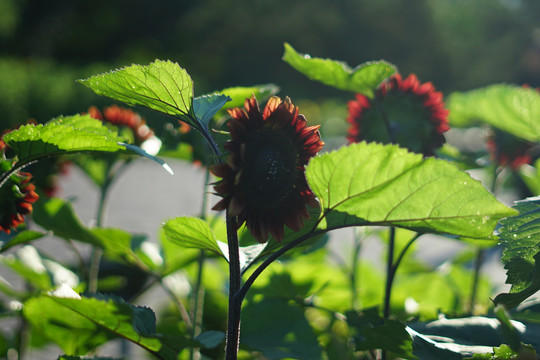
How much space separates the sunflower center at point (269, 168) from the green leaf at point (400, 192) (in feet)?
0.11

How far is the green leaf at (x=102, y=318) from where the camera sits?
0.40 m

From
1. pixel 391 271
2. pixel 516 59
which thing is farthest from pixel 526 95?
pixel 516 59

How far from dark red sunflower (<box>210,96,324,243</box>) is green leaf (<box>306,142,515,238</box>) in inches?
1.1

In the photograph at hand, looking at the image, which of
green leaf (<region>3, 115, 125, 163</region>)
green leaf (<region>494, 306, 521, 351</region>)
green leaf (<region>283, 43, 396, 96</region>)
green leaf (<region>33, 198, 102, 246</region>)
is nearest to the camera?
green leaf (<region>494, 306, 521, 351</region>)

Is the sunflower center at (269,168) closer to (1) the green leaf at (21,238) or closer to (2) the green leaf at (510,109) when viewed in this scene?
(1) the green leaf at (21,238)

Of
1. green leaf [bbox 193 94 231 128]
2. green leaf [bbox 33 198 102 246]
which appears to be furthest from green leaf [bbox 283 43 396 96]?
green leaf [bbox 33 198 102 246]

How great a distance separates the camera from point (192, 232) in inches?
17.5

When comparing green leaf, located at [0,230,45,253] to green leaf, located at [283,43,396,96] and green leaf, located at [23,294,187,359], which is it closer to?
green leaf, located at [23,294,187,359]

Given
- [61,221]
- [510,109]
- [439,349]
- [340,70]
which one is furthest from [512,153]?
[61,221]

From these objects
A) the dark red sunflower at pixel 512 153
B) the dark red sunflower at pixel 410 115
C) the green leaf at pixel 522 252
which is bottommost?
the green leaf at pixel 522 252

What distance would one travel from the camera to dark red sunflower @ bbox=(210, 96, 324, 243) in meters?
0.40

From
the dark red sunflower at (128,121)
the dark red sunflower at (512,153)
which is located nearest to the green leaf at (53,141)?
the dark red sunflower at (128,121)

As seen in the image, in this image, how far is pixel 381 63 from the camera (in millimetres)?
551

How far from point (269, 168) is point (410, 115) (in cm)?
30
